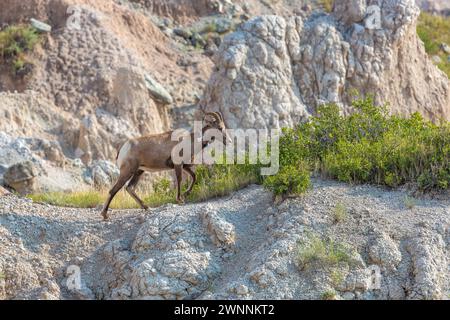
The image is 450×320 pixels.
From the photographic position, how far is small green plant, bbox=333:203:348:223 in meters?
10.9

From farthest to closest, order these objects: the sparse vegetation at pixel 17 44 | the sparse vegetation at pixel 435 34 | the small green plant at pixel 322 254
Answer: the sparse vegetation at pixel 435 34, the sparse vegetation at pixel 17 44, the small green plant at pixel 322 254

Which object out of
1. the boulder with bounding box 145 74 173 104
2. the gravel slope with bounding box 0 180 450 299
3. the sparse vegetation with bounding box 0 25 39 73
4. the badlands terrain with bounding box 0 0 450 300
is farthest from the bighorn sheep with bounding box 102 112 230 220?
the sparse vegetation with bounding box 0 25 39 73

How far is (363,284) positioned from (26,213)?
4.88 metres

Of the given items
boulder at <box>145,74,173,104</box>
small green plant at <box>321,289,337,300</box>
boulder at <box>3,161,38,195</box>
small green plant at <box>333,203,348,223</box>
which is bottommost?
boulder at <box>3,161,38,195</box>

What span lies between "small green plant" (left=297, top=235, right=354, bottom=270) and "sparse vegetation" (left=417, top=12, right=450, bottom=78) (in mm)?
16954

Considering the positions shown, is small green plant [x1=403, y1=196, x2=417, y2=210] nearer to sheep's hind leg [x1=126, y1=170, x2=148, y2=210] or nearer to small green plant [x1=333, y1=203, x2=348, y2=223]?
small green plant [x1=333, y1=203, x2=348, y2=223]

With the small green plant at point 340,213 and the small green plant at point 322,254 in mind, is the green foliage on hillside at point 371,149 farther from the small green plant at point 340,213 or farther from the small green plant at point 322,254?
the small green plant at point 322,254

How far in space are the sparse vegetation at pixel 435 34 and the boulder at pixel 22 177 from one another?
45.8ft

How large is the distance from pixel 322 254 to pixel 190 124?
13368 millimetres

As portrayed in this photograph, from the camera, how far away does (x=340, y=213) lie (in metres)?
11.0

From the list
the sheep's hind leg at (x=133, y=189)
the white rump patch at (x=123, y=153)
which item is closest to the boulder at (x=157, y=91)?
the sheep's hind leg at (x=133, y=189)

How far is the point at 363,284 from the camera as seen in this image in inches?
388

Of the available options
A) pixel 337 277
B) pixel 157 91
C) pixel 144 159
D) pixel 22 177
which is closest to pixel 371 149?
pixel 337 277

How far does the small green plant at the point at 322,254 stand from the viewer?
10.2 meters
